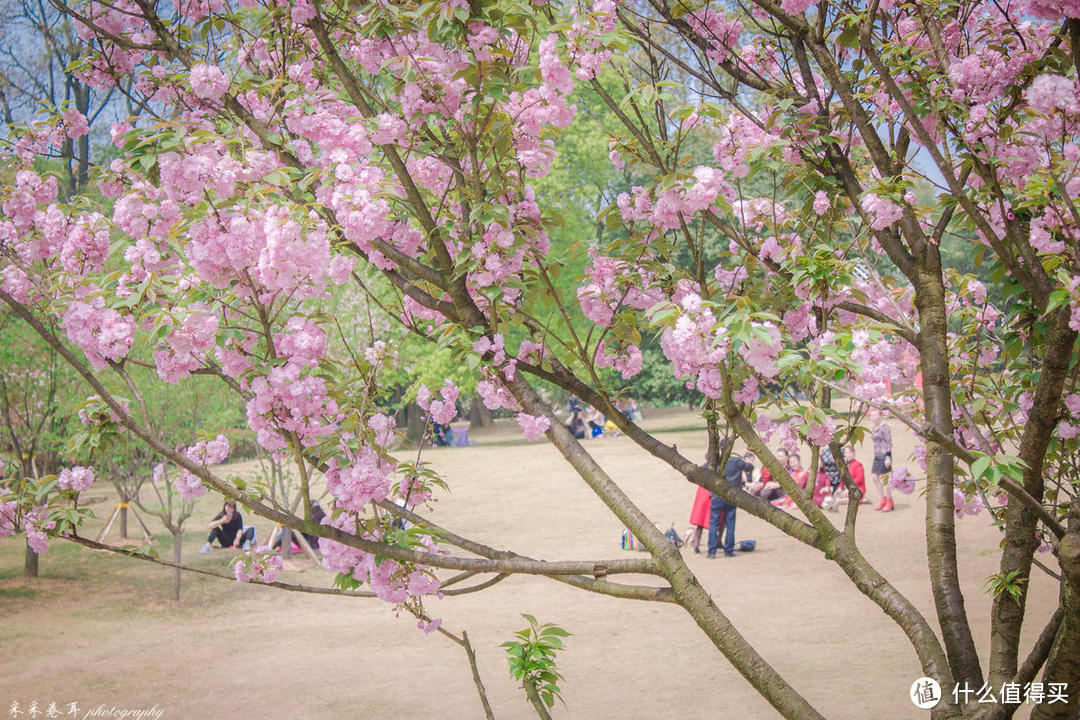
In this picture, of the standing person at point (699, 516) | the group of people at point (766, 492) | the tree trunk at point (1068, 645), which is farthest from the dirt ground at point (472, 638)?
the tree trunk at point (1068, 645)

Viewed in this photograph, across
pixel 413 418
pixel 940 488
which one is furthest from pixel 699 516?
pixel 413 418

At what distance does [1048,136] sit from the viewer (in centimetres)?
263

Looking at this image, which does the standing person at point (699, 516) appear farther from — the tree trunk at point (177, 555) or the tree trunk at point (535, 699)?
the tree trunk at point (535, 699)

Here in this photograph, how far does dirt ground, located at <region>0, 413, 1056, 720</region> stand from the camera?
768cm

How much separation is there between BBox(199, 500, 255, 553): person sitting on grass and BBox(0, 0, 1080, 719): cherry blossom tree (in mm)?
11434

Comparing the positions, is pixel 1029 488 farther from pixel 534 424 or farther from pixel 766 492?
pixel 766 492

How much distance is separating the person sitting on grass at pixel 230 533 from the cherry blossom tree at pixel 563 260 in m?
11.4

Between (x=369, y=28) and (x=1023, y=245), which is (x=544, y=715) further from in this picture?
(x=369, y=28)

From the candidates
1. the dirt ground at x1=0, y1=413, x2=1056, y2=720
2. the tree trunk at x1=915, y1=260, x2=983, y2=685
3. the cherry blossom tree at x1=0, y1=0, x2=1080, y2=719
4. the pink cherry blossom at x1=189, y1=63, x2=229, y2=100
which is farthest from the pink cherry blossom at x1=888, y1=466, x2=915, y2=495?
the pink cherry blossom at x1=189, y1=63, x2=229, y2=100

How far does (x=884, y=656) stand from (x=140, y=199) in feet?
25.4

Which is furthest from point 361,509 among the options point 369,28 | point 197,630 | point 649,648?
point 197,630

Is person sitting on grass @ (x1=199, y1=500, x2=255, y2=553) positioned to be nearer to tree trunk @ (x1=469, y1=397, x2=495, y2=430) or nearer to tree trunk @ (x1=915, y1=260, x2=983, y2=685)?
tree trunk @ (x1=915, y1=260, x2=983, y2=685)

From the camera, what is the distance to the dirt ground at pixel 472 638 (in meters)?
7.68

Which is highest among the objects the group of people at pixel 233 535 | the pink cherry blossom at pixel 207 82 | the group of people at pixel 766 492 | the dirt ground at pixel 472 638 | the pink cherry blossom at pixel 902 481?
the pink cherry blossom at pixel 207 82
